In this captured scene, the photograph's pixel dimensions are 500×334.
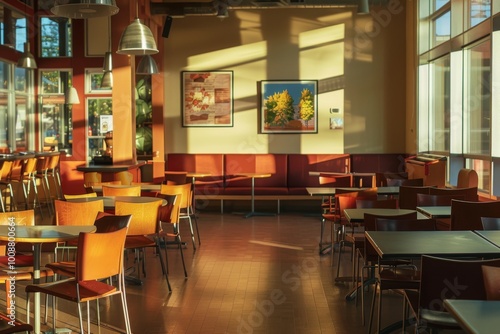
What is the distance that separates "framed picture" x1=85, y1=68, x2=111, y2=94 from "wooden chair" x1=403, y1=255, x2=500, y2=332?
1243cm

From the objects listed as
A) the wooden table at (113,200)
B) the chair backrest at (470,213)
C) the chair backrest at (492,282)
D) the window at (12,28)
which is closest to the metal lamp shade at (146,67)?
the window at (12,28)

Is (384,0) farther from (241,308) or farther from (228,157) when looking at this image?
(241,308)

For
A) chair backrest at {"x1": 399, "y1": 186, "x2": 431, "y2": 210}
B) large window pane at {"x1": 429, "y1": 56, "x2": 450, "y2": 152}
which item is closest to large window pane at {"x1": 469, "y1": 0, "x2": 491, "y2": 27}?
large window pane at {"x1": 429, "y1": 56, "x2": 450, "y2": 152}

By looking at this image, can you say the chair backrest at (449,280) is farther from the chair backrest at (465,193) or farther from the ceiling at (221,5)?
the ceiling at (221,5)

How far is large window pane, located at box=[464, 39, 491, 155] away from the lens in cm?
926

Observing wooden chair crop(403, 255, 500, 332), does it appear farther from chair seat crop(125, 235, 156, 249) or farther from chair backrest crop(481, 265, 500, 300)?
chair seat crop(125, 235, 156, 249)

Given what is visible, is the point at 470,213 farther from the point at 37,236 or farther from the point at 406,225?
the point at 37,236

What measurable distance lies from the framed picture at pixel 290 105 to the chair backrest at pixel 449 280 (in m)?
10.3

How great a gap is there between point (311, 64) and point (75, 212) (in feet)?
27.6

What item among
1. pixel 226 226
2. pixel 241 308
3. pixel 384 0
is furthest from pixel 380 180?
pixel 241 308

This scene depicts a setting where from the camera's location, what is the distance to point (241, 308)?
607cm

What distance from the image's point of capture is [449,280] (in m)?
3.73

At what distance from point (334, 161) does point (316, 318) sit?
8.35 metres

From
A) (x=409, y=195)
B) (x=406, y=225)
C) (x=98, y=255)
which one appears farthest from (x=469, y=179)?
(x=98, y=255)
